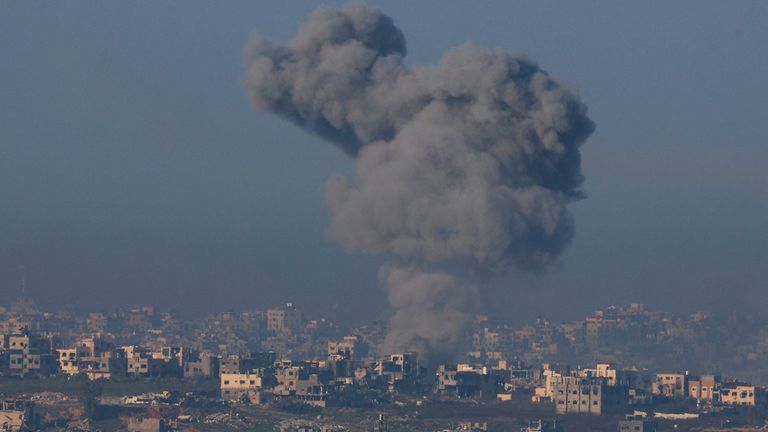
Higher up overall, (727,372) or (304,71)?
(304,71)

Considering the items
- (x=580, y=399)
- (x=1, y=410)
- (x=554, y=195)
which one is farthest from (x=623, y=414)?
(x=1, y=410)

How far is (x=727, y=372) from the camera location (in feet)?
579

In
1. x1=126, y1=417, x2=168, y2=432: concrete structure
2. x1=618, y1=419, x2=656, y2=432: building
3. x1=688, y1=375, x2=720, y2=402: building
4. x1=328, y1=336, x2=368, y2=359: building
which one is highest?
x1=328, y1=336, x2=368, y2=359: building

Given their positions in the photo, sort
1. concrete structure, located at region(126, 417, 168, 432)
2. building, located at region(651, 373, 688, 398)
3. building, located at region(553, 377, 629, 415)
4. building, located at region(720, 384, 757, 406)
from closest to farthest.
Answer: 1. concrete structure, located at region(126, 417, 168, 432)
2. building, located at region(553, 377, 629, 415)
3. building, located at region(720, 384, 757, 406)
4. building, located at region(651, 373, 688, 398)

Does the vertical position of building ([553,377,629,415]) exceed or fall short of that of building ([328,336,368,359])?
it falls short

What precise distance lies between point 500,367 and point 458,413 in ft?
123

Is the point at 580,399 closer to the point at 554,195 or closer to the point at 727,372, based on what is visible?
the point at 554,195

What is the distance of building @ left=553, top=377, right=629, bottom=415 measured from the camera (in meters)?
116

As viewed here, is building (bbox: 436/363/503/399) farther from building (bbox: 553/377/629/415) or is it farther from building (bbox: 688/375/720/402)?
building (bbox: 688/375/720/402)

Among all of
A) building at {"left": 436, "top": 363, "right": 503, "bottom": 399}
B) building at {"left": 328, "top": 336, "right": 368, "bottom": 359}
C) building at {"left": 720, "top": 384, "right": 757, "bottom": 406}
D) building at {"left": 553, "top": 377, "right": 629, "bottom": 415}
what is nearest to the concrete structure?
building at {"left": 436, "top": 363, "right": 503, "bottom": 399}

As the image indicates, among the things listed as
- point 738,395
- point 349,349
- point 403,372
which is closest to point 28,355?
point 403,372

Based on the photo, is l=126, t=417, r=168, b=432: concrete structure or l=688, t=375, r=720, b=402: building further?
l=688, t=375, r=720, b=402: building

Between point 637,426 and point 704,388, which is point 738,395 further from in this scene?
point 637,426

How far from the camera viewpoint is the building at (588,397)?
116125 millimetres
